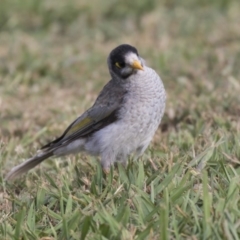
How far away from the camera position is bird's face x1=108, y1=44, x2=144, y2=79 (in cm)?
612

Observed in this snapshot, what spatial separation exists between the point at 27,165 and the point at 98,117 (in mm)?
686

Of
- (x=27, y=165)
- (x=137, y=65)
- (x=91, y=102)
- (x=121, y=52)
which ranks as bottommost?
(x=91, y=102)

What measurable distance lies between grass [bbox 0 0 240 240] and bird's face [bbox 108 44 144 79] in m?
0.66

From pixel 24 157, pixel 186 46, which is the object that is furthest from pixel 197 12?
pixel 24 157

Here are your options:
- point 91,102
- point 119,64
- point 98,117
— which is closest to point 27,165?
point 98,117

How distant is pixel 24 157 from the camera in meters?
6.69

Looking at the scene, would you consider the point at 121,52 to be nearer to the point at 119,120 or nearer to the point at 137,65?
the point at 137,65

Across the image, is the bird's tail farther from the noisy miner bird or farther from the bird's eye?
the bird's eye

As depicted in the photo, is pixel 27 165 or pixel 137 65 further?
pixel 27 165

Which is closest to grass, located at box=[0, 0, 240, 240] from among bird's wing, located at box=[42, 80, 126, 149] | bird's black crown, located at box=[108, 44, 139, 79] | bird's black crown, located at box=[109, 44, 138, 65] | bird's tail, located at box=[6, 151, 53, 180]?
bird's tail, located at box=[6, 151, 53, 180]

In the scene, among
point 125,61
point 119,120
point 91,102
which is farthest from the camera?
point 91,102

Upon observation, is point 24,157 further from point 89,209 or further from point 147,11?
point 147,11

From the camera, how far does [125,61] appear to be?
618 centimetres

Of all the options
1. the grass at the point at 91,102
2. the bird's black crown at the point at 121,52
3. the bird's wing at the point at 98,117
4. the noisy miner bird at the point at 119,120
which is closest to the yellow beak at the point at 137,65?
the noisy miner bird at the point at 119,120
